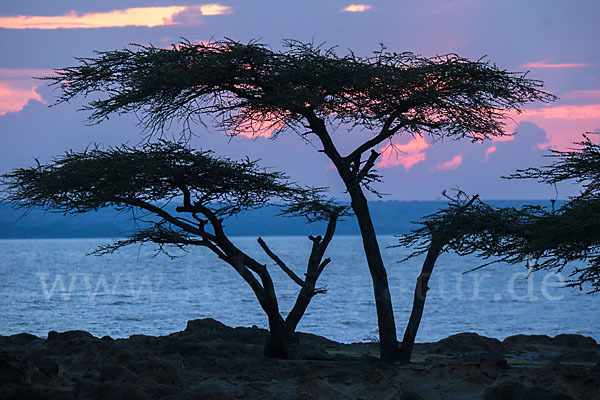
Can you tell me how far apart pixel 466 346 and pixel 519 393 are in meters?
11.4

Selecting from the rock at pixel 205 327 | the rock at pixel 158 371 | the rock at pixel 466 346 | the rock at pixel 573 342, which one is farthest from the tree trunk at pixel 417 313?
the rock at pixel 573 342

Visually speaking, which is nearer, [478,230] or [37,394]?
[37,394]

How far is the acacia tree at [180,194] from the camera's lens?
49.1 feet

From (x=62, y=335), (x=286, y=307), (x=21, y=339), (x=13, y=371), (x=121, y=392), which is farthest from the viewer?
(x=286, y=307)

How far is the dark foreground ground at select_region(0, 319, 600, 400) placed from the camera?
9828 mm

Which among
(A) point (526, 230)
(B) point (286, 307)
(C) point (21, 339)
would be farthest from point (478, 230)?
(B) point (286, 307)

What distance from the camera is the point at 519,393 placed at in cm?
961

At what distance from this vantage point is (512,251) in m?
14.3

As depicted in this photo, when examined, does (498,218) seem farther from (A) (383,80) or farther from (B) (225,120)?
(B) (225,120)

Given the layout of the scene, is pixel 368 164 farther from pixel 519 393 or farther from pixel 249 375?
pixel 519 393

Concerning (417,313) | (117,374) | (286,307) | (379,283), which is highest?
(379,283)

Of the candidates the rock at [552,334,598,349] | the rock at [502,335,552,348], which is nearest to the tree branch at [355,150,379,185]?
the rock at [502,335,552,348]

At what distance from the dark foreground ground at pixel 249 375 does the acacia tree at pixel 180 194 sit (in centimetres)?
192

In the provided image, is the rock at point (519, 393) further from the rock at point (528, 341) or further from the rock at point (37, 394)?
the rock at point (528, 341)
